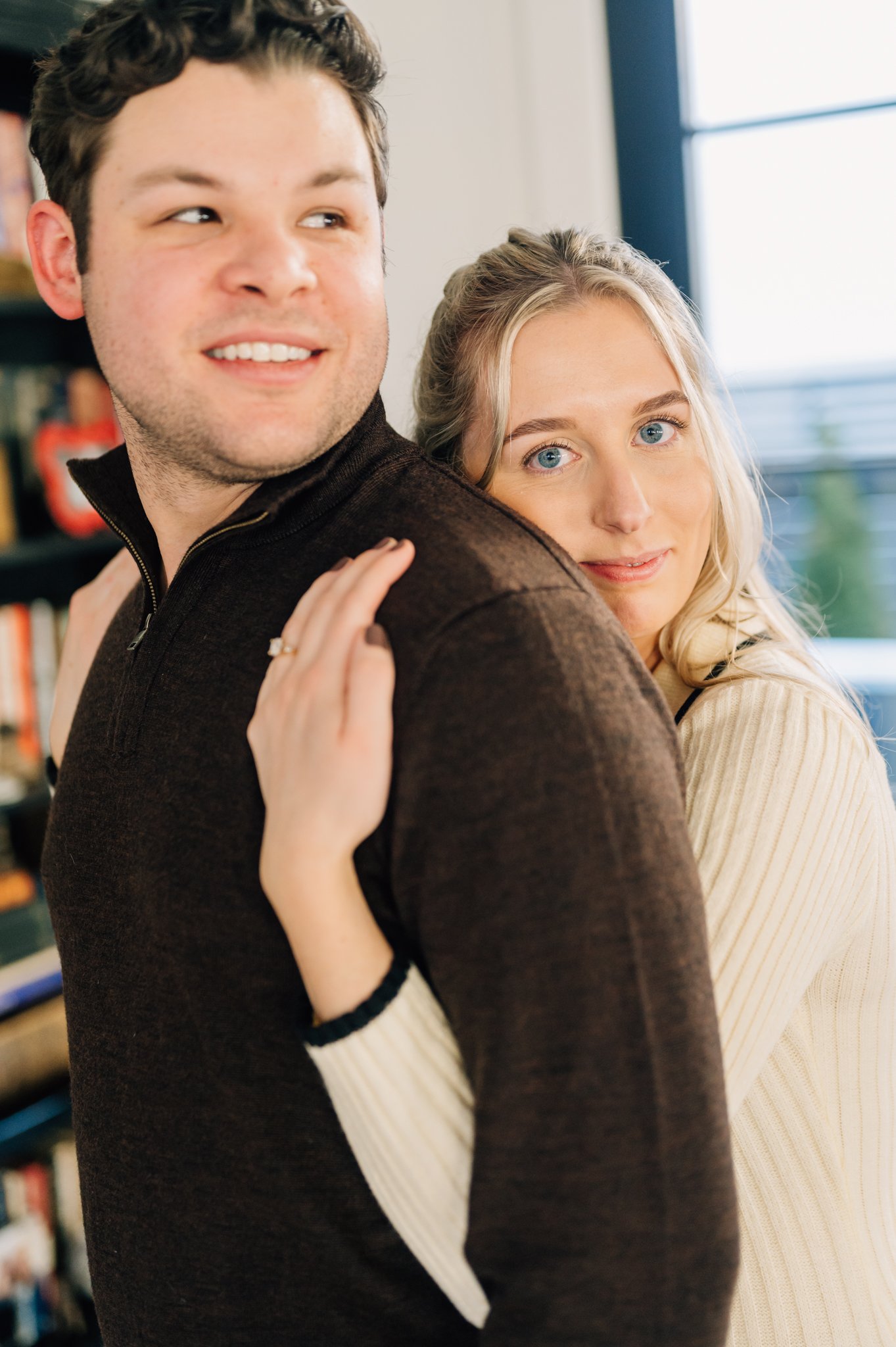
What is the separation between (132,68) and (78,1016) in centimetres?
81

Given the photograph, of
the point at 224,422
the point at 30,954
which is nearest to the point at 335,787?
the point at 224,422

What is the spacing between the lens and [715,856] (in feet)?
3.43

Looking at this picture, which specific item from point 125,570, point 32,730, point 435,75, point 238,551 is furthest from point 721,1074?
point 435,75

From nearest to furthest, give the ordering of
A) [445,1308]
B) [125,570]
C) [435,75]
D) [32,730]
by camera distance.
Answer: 1. [445,1308]
2. [125,570]
3. [32,730]
4. [435,75]

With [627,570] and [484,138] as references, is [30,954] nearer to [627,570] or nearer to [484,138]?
[627,570]

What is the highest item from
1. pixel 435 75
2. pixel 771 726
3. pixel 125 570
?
pixel 435 75

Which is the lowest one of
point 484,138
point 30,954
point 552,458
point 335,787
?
point 30,954

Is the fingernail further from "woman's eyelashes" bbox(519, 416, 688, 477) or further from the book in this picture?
the book

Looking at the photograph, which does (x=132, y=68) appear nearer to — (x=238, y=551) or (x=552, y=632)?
(x=238, y=551)

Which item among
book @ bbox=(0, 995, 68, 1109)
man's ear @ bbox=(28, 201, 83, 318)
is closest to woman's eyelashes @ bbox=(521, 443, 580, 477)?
man's ear @ bbox=(28, 201, 83, 318)

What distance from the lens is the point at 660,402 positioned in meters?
1.26

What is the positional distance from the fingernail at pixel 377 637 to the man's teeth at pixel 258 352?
26 centimetres

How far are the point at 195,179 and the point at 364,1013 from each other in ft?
2.15

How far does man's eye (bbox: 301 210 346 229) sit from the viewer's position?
38.3 inches
